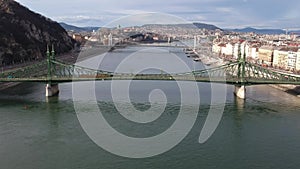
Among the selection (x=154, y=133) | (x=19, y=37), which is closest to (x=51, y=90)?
(x=154, y=133)

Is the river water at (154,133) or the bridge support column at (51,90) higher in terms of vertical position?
the bridge support column at (51,90)

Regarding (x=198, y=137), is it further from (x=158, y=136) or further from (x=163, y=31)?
(x=163, y=31)

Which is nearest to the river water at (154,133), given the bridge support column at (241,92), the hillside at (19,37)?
the bridge support column at (241,92)

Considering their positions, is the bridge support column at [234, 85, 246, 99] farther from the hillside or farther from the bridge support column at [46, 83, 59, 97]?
the hillside

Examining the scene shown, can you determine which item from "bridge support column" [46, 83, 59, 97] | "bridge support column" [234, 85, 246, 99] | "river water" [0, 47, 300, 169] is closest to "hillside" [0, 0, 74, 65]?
"bridge support column" [46, 83, 59, 97]

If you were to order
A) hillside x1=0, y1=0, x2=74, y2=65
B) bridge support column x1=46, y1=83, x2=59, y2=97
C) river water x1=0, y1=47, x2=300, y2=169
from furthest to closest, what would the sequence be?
1. hillside x1=0, y1=0, x2=74, y2=65
2. bridge support column x1=46, y1=83, x2=59, y2=97
3. river water x1=0, y1=47, x2=300, y2=169

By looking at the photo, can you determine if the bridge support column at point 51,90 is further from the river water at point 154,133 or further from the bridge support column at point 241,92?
the bridge support column at point 241,92

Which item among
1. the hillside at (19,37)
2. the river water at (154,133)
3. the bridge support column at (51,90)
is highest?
the hillside at (19,37)
